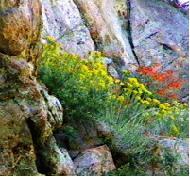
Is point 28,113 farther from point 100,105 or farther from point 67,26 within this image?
point 67,26

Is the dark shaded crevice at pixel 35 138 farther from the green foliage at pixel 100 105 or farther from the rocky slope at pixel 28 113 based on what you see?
the green foliage at pixel 100 105

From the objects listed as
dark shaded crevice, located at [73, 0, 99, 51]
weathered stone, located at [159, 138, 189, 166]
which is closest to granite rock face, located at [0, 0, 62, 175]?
weathered stone, located at [159, 138, 189, 166]

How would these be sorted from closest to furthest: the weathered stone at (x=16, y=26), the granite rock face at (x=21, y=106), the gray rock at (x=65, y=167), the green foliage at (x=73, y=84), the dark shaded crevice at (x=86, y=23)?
the granite rock face at (x=21, y=106) < the weathered stone at (x=16, y=26) < the gray rock at (x=65, y=167) < the green foliage at (x=73, y=84) < the dark shaded crevice at (x=86, y=23)

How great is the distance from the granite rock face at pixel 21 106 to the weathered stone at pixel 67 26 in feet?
12.6

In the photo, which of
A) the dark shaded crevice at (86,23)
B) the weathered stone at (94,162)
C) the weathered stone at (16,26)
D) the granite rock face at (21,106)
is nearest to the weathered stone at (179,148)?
the weathered stone at (94,162)

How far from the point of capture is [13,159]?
3455mm

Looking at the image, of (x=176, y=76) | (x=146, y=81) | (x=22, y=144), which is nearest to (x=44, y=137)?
(x=22, y=144)

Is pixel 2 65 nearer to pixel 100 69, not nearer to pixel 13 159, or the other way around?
pixel 13 159

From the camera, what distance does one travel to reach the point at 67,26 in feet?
27.5

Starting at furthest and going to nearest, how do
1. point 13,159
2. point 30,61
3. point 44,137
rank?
point 30,61 → point 44,137 → point 13,159

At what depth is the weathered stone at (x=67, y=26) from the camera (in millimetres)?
7922

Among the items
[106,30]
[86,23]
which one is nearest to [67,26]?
[86,23]

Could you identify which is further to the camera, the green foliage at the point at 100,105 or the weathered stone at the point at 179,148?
the weathered stone at the point at 179,148

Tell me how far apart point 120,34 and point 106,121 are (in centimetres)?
541
